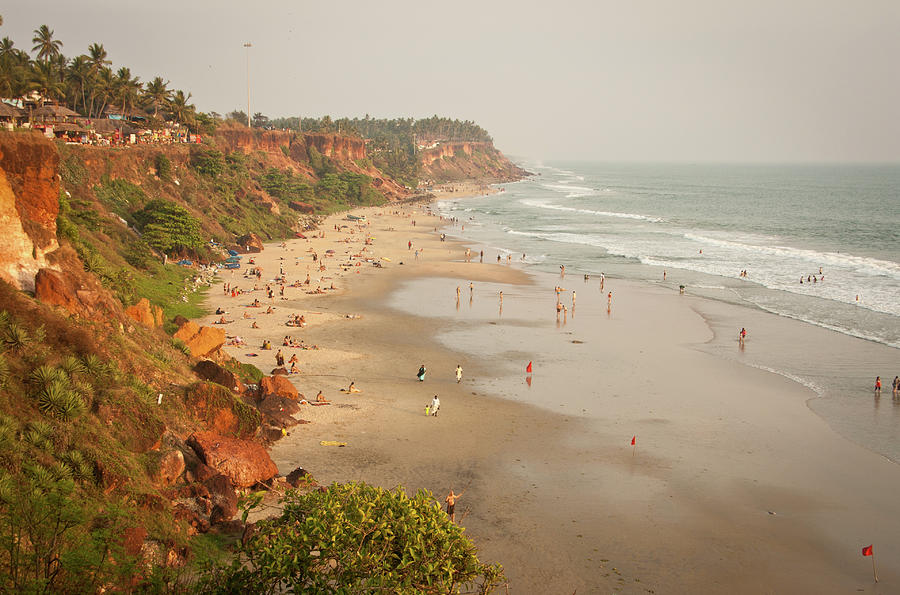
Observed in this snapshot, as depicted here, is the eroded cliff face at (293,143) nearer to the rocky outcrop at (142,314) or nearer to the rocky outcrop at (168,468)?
the rocky outcrop at (142,314)

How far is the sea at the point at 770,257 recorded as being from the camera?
29.2m

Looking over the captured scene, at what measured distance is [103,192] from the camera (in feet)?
156

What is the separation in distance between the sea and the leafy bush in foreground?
18.5 m

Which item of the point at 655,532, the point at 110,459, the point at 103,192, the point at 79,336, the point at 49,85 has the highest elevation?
the point at 49,85

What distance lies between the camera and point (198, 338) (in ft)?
77.6

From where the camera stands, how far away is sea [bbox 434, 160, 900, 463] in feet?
95.9

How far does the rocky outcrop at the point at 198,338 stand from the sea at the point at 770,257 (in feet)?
71.7

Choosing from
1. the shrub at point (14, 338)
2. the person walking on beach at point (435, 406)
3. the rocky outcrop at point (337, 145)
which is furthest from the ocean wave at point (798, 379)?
the rocky outcrop at point (337, 145)

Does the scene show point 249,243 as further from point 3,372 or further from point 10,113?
point 3,372

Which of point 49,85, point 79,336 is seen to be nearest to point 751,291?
point 79,336

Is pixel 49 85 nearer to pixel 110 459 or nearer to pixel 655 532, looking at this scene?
pixel 110 459

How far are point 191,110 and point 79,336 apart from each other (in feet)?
215

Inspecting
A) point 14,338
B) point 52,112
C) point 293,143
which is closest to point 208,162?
point 52,112

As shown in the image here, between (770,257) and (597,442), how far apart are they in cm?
4855
